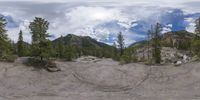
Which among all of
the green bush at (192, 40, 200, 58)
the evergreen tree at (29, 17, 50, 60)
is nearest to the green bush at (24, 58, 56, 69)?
the evergreen tree at (29, 17, 50, 60)

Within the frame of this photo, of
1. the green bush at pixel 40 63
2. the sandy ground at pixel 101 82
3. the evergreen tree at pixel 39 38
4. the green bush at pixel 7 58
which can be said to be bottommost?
the sandy ground at pixel 101 82

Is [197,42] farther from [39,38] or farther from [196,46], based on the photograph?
[39,38]

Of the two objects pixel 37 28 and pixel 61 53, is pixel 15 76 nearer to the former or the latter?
pixel 37 28

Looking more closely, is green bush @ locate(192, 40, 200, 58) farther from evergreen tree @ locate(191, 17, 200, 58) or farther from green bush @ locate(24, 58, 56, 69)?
green bush @ locate(24, 58, 56, 69)

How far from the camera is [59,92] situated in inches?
2662

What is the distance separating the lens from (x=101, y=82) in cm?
7375

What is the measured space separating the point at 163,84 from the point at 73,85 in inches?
617

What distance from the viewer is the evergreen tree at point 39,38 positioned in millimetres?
80750

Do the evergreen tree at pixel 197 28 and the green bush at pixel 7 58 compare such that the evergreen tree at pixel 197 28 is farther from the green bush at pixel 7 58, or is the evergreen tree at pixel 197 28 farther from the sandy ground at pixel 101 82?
the green bush at pixel 7 58

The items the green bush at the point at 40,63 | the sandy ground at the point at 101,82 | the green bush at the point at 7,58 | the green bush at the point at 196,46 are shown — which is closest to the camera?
the sandy ground at the point at 101,82

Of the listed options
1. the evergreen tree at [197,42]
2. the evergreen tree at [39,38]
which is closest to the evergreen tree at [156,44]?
the evergreen tree at [197,42]

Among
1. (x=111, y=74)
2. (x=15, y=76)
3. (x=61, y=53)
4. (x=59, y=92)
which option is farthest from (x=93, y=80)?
(x=61, y=53)

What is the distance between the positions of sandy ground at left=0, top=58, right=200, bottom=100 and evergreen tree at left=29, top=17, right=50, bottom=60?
4155mm

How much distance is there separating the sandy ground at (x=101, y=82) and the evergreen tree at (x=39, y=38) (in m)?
4.16
